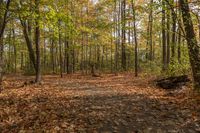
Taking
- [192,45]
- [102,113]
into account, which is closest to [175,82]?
[192,45]

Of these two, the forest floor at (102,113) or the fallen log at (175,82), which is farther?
the fallen log at (175,82)

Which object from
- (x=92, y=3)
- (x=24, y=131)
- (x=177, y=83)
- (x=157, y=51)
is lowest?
(x=24, y=131)

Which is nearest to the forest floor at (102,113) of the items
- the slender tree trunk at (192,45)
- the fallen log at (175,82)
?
the slender tree trunk at (192,45)

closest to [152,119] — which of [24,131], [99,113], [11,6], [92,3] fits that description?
[99,113]

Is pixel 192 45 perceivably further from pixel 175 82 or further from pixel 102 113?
pixel 102 113

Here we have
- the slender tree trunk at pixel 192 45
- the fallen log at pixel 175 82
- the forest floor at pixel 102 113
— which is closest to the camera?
the forest floor at pixel 102 113

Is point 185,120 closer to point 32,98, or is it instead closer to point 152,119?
point 152,119

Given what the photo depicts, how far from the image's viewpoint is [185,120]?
7.41 m

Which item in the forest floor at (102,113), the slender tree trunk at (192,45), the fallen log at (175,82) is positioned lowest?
the forest floor at (102,113)

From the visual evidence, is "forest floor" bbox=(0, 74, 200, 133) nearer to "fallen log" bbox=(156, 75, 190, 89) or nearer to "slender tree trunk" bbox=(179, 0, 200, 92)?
"slender tree trunk" bbox=(179, 0, 200, 92)

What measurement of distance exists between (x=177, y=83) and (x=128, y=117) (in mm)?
6043

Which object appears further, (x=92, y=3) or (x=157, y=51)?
(x=157, y=51)

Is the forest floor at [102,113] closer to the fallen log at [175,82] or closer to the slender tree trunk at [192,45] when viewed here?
the slender tree trunk at [192,45]

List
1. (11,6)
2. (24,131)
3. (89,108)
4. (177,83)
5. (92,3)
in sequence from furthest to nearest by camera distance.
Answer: (92,3) < (11,6) < (177,83) < (89,108) < (24,131)
